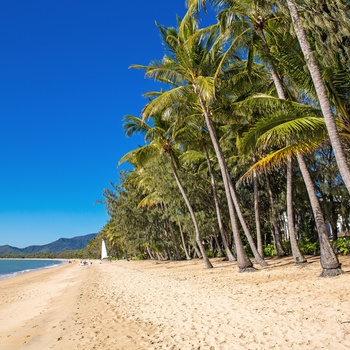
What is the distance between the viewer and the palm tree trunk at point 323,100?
7055 mm

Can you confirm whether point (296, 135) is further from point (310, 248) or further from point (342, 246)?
point (310, 248)

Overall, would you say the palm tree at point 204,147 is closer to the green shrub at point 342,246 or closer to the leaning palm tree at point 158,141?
the leaning palm tree at point 158,141

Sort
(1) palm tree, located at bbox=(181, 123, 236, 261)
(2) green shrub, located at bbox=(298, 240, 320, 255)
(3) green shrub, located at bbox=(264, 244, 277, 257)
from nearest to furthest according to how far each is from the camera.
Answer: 1. (2) green shrub, located at bbox=(298, 240, 320, 255)
2. (1) palm tree, located at bbox=(181, 123, 236, 261)
3. (3) green shrub, located at bbox=(264, 244, 277, 257)

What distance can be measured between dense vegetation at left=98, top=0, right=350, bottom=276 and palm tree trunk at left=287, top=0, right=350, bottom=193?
0.08 ft

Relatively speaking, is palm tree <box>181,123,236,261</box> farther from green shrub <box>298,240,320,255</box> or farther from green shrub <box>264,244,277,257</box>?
green shrub <box>298,240,320,255</box>

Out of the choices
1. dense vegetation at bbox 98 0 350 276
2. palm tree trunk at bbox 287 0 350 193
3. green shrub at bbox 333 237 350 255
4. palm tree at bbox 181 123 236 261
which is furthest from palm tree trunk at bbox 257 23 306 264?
palm tree at bbox 181 123 236 261

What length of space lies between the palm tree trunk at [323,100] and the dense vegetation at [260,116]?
2 centimetres

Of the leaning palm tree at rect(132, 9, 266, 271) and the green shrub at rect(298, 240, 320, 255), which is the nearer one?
the leaning palm tree at rect(132, 9, 266, 271)

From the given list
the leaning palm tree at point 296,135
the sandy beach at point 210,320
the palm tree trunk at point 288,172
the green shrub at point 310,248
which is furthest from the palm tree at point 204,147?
the leaning palm tree at point 296,135

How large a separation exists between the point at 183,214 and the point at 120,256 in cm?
5945

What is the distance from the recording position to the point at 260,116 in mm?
16547

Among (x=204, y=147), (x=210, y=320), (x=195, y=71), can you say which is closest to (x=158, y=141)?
(x=204, y=147)

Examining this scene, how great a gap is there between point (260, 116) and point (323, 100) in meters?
9.47

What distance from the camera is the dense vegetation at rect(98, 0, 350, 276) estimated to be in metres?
7.78
